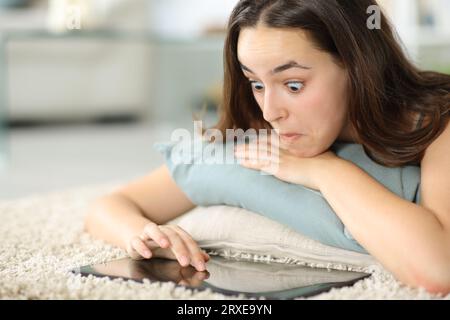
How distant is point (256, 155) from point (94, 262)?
12.3 inches

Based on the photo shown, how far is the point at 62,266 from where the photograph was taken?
1092mm

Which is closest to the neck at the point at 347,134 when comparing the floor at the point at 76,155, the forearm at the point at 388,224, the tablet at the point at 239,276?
the forearm at the point at 388,224

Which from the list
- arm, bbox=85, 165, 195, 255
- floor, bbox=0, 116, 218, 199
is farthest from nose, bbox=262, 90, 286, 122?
floor, bbox=0, 116, 218, 199

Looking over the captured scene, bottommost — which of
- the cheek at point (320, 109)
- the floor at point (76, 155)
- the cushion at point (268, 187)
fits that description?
the floor at point (76, 155)

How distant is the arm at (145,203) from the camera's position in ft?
4.22

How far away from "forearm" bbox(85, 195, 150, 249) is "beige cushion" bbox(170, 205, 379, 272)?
9 cm

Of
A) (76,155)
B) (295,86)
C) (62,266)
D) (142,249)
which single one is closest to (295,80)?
(295,86)

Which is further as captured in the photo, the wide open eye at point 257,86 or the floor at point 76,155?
the floor at point 76,155

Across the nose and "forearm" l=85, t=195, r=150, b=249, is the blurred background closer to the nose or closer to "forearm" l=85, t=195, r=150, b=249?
"forearm" l=85, t=195, r=150, b=249

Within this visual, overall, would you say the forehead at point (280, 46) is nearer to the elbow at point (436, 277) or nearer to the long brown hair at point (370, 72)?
the long brown hair at point (370, 72)

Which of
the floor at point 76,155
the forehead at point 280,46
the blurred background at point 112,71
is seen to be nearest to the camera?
the forehead at point 280,46

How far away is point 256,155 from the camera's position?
3.86 feet

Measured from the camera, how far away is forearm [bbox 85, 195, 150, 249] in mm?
1200
